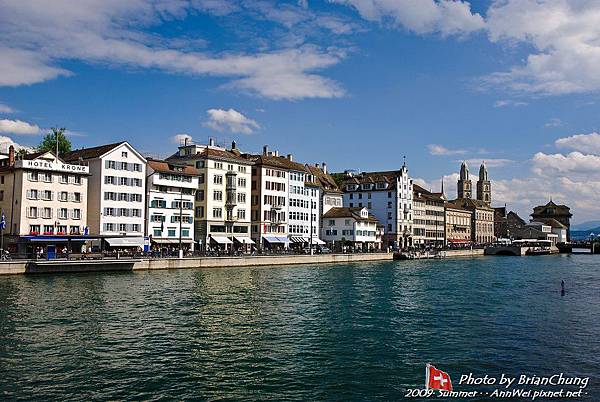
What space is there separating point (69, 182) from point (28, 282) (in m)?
27.3

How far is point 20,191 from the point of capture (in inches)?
2781

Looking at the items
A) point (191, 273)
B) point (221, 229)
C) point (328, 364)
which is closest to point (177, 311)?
point (328, 364)

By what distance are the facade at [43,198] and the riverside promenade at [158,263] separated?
Result: 806cm

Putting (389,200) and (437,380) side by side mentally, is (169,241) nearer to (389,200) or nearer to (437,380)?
(389,200)

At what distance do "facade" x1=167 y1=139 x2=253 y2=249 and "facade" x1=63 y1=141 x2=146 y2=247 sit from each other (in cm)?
1270

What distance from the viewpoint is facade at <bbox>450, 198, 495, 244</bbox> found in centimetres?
18750

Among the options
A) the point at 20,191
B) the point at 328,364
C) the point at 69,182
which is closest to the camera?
the point at 328,364

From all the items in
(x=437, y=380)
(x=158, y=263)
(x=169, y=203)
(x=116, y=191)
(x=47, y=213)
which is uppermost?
(x=116, y=191)

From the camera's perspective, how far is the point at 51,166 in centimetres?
7325

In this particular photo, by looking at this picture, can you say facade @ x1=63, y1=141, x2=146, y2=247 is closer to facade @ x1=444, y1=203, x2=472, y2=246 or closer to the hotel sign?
the hotel sign

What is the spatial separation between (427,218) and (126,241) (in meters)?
93.4

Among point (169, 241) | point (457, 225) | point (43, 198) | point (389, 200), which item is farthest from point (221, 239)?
point (457, 225)

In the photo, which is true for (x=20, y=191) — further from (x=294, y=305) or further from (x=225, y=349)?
(x=225, y=349)

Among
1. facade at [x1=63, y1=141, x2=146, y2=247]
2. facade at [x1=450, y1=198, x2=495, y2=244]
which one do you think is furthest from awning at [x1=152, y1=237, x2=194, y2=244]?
facade at [x1=450, y1=198, x2=495, y2=244]
